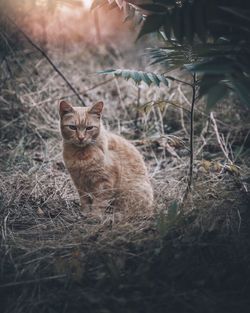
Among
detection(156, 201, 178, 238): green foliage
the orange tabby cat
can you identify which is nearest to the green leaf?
detection(156, 201, 178, 238): green foliage

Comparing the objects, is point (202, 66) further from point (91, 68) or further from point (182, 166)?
point (91, 68)

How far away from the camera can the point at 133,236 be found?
3182 millimetres

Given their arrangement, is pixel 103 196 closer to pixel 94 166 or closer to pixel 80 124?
pixel 94 166

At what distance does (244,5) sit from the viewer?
2592 mm

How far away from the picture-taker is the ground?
8.96 ft

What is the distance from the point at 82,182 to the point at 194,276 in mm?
1435

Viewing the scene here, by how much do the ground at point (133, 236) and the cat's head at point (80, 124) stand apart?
1.51 ft

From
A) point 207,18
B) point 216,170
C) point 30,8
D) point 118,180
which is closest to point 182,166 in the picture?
point 216,170

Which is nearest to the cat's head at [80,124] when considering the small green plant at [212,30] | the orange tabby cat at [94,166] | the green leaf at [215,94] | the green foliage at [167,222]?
the orange tabby cat at [94,166]

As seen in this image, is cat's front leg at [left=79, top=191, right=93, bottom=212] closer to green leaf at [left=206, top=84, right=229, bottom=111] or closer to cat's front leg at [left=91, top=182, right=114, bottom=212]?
cat's front leg at [left=91, top=182, right=114, bottom=212]

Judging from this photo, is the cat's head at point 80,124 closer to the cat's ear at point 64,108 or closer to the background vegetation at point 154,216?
the cat's ear at point 64,108

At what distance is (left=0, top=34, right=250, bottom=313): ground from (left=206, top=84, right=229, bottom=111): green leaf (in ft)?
3.23

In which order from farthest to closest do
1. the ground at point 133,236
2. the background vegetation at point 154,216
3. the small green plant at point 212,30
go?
the ground at point 133,236
the background vegetation at point 154,216
the small green plant at point 212,30

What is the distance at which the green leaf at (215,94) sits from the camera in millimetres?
2230
